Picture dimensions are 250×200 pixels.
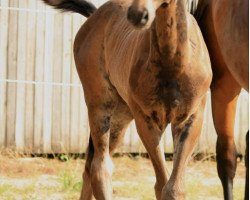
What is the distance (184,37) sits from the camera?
5.14m

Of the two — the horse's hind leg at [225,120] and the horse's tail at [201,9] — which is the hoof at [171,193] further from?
the horse's tail at [201,9]

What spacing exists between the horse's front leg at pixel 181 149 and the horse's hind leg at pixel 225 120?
2.66 feet

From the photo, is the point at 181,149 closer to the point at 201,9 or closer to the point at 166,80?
the point at 166,80

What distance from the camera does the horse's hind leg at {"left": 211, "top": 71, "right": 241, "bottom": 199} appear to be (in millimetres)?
6172

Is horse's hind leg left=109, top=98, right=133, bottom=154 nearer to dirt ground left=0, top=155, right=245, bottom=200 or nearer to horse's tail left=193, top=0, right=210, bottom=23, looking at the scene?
horse's tail left=193, top=0, right=210, bottom=23

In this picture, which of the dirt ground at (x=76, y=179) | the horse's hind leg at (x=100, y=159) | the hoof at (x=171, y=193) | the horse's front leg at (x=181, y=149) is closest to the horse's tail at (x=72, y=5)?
the horse's hind leg at (x=100, y=159)

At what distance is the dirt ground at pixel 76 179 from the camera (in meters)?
7.97

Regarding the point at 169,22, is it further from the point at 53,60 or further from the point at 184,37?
the point at 53,60

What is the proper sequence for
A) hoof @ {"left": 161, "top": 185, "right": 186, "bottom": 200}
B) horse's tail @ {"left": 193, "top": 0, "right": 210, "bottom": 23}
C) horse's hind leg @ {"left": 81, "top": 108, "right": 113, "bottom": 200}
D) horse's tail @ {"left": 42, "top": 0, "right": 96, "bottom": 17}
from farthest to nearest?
horse's tail @ {"left": 42, "top": 0, "right": 96, "bottom": 17}, horse's tail @ {"left": 193, "top": 0, "right": 210, "bottom": 23}, horse's hind leg @ {"left": 81, "top": 108, "right": 113, "bottom": 200}, hoof @ {"left": 161, "top": 185, "right": 186, "bottom": 200}

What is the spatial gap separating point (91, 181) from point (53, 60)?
13.7 ft

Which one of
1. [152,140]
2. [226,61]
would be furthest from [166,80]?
[226,61]

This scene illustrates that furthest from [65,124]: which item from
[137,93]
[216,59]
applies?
[137,93]

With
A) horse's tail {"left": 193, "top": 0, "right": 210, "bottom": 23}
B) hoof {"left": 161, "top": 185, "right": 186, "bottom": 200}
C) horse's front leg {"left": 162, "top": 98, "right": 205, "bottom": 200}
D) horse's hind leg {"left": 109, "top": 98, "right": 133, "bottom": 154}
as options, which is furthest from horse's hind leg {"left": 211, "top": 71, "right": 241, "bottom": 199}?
hoof {"left": 161, "top": 185, "right": 186, "bottom": 200}

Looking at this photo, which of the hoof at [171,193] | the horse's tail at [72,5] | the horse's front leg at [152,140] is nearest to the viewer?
the hoof at [171,193]
